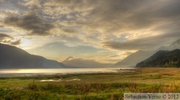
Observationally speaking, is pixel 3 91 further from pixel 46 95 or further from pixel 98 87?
pixel 98 87

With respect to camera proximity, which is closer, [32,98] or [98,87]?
[32,98]

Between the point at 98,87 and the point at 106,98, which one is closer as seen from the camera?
the point at 106,98

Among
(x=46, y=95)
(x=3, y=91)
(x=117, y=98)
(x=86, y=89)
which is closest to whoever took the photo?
(x=117, y=98)

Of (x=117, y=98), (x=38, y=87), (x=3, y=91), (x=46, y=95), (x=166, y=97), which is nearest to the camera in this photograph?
(x=166, y=97)

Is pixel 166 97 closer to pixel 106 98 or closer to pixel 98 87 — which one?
pixel 106 98

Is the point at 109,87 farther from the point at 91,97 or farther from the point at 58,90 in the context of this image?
the point at 91,97

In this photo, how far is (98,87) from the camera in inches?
1743

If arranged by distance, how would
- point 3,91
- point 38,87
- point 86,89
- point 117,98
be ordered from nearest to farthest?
point 117,98 → point 3,91 → point 86,89 → point 38,87

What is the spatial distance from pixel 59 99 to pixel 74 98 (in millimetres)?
2267

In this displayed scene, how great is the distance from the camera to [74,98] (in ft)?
110

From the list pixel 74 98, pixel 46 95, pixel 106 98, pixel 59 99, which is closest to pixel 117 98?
pixel 106 98

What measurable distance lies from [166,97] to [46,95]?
17.7m

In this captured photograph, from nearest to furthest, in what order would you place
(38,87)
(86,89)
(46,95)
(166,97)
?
(166,97), (46,95), (86,89), (38,87)

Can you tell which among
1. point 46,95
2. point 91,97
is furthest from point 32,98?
point 91,97
